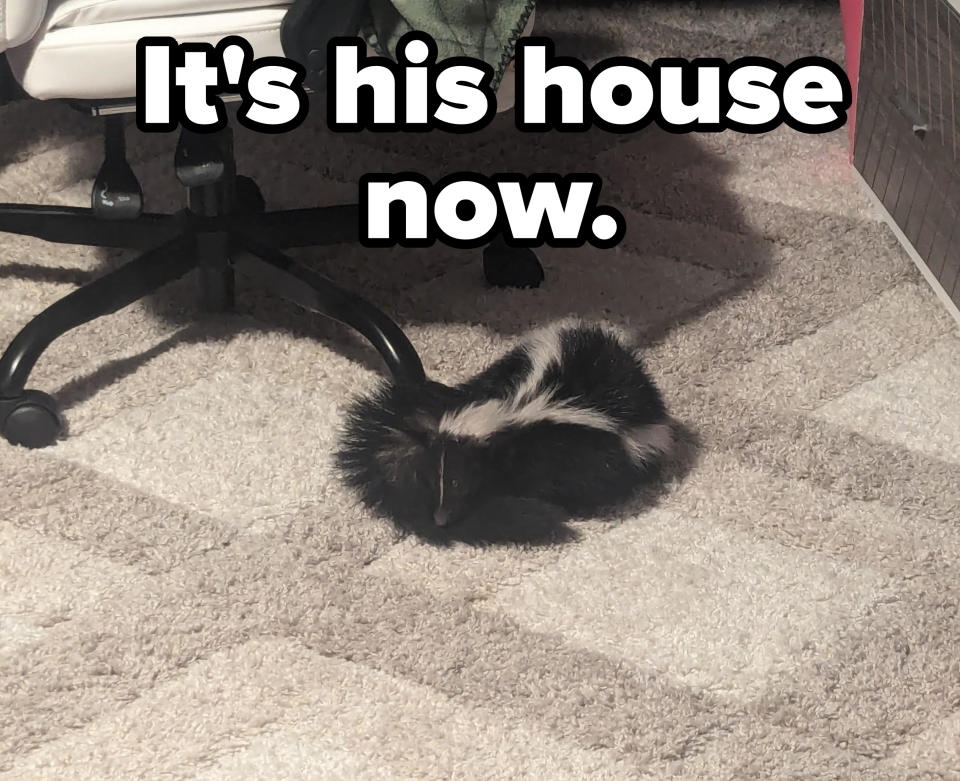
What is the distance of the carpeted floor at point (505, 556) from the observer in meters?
1.18

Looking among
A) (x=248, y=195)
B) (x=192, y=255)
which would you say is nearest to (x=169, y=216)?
(x=192, y=255)

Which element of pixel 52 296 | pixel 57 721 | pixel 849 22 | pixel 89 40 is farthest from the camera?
pixel 849 22

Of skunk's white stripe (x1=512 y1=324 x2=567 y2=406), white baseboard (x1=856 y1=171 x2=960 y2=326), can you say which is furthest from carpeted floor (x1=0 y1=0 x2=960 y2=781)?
skunk's white stripe (x1=512 y1=324 x2=567 y2=406)

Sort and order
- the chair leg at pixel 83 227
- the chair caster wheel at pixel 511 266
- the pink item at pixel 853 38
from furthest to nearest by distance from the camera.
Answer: the pink item at pixel 853 38 < the chair caster wheel at pixel 511 266 < the chair leg at pixel 83 227

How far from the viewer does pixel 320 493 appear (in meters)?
1.48

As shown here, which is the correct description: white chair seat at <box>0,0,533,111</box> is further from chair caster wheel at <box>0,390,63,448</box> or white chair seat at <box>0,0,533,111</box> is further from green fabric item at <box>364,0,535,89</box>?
chair caster wheel at <box>0,390,63,448</box>

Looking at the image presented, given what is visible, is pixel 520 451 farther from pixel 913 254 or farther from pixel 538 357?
pixel 913 254

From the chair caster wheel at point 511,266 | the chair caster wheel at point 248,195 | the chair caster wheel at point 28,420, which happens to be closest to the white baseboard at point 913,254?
the chair caster wheel at point 511,266

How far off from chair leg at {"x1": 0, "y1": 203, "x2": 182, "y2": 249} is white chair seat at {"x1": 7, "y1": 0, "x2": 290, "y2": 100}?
37cm

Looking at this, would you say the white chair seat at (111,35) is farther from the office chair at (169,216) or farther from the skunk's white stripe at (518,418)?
the skunk's white stripe at (518,418)

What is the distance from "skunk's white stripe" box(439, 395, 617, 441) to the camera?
145 cm

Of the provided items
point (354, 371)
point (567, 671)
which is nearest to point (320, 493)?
point (354, 371)

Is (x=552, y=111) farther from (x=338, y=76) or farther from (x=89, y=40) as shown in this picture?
(x=89, y=40)

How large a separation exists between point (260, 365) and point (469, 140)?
2.45ft
